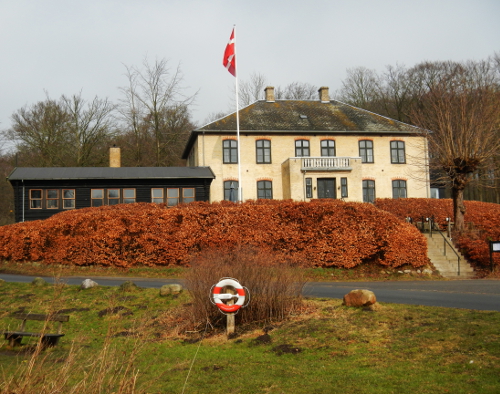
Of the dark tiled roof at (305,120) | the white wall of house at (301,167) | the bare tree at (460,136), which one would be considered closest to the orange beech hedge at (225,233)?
the bare tree at (460,136)

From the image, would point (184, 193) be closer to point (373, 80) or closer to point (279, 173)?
point (279, 173)

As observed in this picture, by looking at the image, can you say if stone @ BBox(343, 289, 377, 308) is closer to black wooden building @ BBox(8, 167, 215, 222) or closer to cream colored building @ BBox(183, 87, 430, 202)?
black wooden building @ BBox(8, 167, 215, 222)

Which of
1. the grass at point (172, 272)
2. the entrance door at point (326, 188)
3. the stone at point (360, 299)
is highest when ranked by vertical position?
the entrance door at point (326, 188)

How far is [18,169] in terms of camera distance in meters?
34.4

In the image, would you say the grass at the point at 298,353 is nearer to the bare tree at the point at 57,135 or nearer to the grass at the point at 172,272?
the grass at the point at 172,272

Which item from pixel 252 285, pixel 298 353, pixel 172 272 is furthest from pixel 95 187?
pixel 298 353

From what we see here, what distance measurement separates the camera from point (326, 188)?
4078 cm

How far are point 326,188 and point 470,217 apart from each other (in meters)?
11.7

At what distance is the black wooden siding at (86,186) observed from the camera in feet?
111

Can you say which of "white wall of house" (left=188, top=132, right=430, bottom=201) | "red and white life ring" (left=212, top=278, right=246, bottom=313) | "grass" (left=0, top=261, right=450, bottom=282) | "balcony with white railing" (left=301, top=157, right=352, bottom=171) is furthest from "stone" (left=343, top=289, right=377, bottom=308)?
"balcony with white railing" (left=301, top=157, right=352, bottom=171)

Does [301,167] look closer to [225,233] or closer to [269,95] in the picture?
[269,95]

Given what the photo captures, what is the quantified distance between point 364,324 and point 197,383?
3.96 metres

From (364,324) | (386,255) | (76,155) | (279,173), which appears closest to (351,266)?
(386,255)

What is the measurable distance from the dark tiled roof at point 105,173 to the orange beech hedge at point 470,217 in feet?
45.9
